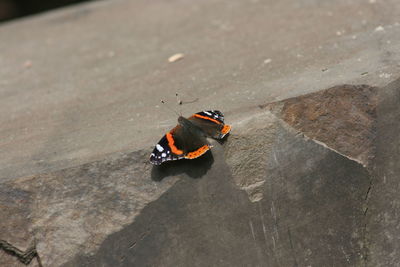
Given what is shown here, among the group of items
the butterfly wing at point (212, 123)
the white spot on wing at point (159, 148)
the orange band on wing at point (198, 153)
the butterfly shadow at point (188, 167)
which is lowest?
the butterfly shadow at point (188, 167)

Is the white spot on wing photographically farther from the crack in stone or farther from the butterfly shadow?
the crack in stone

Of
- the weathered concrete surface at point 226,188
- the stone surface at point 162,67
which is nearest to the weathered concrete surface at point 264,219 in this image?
the weathered concrete surface at point 226,188

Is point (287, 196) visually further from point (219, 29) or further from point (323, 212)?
point (219, 29)

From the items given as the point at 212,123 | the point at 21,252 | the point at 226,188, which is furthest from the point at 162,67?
the point at 21,252

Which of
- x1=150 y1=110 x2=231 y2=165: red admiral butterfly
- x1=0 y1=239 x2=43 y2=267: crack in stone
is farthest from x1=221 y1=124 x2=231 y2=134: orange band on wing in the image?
x1=0 y1=239 x2=43 y2=267: crack in stone

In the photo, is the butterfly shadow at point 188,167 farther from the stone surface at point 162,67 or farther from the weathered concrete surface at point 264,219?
the stone surface at point 162,67

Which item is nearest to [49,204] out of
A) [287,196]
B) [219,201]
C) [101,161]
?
[101,161]
